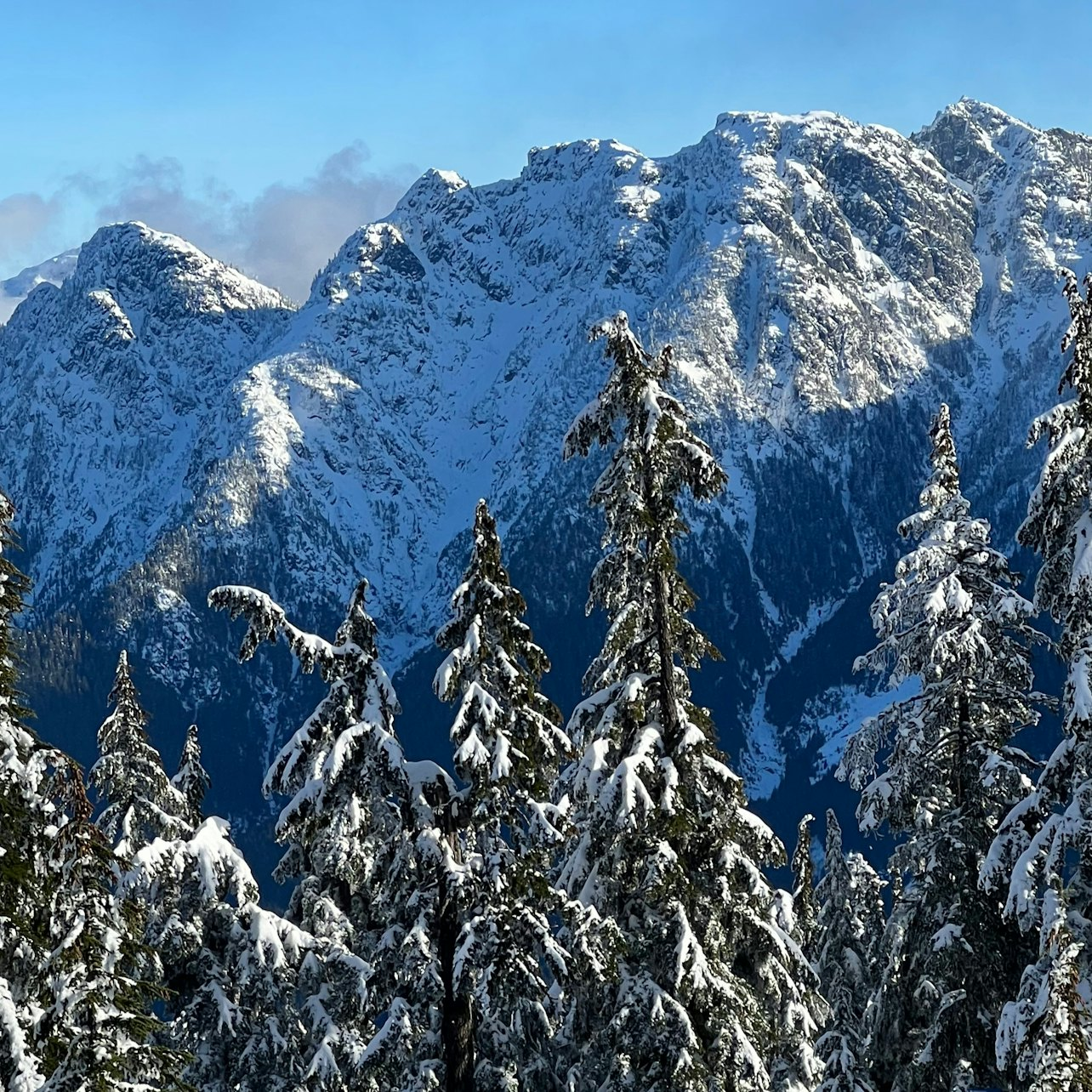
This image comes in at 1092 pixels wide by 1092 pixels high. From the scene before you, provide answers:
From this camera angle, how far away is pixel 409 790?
817 inches

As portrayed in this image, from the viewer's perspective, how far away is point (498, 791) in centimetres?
2044

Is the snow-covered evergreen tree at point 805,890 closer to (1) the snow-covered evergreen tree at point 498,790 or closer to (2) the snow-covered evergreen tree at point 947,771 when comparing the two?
(2) the snow-covered evergreen tree at point 947,771

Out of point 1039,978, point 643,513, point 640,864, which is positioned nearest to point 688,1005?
point 640,864

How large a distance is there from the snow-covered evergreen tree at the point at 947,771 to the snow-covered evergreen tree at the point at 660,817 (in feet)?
10.7

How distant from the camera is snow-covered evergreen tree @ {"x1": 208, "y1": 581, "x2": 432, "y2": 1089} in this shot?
67.1ft

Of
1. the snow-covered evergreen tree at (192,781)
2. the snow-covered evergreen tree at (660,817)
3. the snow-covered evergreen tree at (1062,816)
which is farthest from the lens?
the snow-covered evergreen tree at (192,781)

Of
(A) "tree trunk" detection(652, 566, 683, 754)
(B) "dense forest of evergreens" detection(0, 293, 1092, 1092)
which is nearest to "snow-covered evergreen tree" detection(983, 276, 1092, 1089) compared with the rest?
(B) "dense forest of evergreens" detection(0, 293, 1092, 1092)

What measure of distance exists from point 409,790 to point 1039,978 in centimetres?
918

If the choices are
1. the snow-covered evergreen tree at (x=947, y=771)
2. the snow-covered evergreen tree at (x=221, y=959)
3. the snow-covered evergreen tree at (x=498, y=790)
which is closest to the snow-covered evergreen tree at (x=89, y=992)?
the snow-covered evergreen tree at (x=221, y=959)

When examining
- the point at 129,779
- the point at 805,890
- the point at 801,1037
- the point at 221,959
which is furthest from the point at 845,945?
the point at 129,779

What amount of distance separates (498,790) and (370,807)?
2187 mm

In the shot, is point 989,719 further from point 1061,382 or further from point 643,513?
point 643,513

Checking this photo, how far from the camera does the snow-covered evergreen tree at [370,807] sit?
67.1 feet

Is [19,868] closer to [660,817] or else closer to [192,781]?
[660,817]
